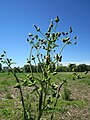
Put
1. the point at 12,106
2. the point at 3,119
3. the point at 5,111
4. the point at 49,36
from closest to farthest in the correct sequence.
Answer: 1. the point at 49,36
2. the point at 3,119
3. the point at 5,111
4. the point at 12,106

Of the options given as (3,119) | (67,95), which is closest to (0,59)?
(3,119)

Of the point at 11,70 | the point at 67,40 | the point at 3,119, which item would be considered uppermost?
the point at 67,40

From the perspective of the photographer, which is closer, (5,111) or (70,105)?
(5,111)

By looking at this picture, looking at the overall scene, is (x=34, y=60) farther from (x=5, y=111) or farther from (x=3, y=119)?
(x=5, y=111)

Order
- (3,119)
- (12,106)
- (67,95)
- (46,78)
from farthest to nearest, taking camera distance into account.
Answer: (67,95) → (12,106) → (3,119) → (46,78)

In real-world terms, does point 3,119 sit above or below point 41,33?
below

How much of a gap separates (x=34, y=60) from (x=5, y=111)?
15.4 ft

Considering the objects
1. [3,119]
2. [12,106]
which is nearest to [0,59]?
[3,119]

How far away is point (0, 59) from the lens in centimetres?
306

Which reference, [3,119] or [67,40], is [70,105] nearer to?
[3,119]

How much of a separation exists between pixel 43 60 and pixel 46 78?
262 mm

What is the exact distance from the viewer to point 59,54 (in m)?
2.91

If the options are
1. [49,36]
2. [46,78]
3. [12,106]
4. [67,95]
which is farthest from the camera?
[67,95]

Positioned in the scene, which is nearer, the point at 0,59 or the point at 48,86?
the point at 48,86
